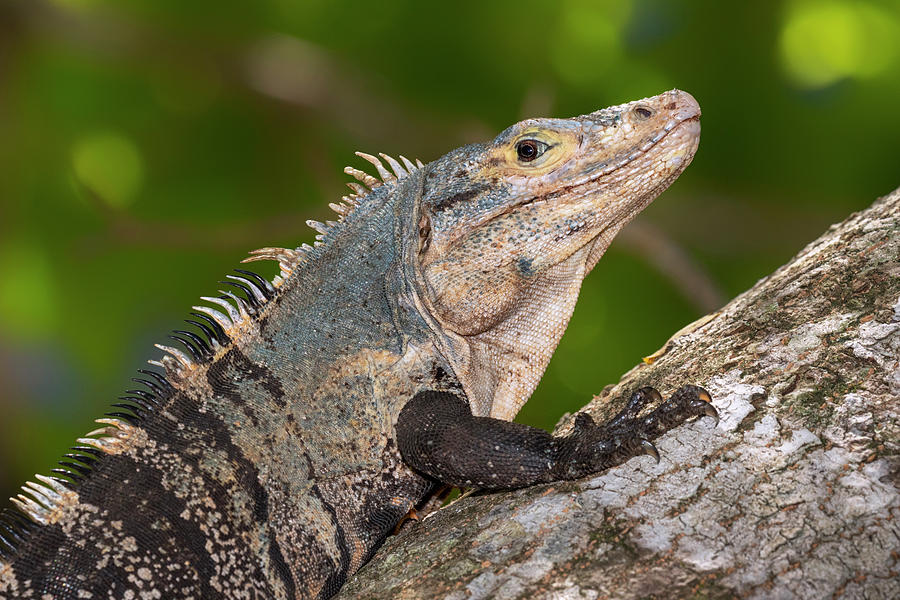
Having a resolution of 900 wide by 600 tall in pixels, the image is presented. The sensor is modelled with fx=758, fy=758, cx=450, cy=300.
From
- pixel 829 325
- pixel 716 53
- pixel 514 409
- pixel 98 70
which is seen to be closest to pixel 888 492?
pixel 829 325

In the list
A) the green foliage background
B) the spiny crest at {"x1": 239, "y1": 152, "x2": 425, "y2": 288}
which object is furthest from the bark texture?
the green foliage background

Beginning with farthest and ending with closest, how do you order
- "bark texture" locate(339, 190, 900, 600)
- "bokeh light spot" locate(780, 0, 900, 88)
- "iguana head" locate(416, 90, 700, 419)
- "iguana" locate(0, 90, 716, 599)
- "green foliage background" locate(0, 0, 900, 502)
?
"green foliage background" locate(0, 0, 900, 502) < "bokeh light spot" locate(780, 0, 900, 88) < "iguana head" locate(416, 90, 700, 419) < "iguana" locate(0, 90, 716, 599) < "bark texture" locate(339, 190, 900, 600)

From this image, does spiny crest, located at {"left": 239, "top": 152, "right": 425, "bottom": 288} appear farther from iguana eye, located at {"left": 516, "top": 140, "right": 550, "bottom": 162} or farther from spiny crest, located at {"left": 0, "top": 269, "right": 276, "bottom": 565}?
iguana eye, located at {"left": 516, "top": 140, "right": 550, "bottom": 162}

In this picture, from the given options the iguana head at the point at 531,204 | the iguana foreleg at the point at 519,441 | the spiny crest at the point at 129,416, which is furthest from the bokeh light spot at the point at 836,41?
the spiny crest at the point at 129,416

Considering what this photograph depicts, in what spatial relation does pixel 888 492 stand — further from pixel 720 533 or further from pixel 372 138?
pixel 372 138

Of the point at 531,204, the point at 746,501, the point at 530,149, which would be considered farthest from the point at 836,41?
the point at 746,501

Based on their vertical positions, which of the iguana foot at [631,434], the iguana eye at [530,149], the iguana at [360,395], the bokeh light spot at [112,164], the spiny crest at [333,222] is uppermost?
the bokeh light spot at [112,164]

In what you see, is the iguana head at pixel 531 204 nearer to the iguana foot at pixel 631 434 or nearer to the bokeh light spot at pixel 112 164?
the iguana foot at pixel 631 434
